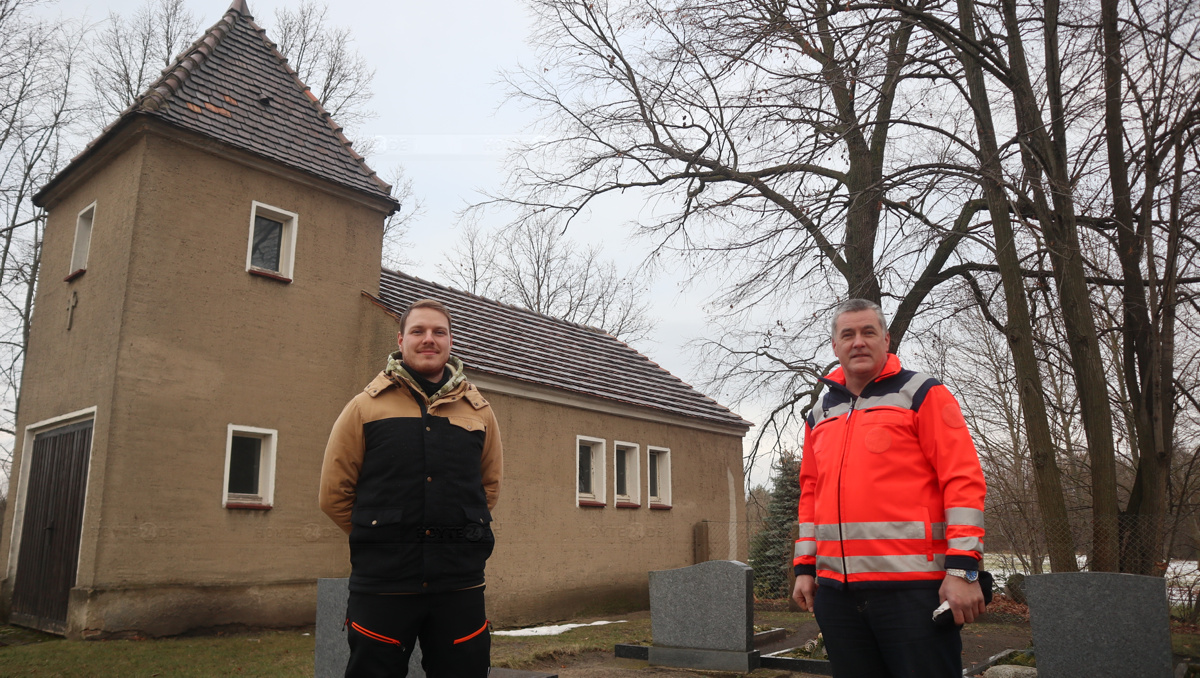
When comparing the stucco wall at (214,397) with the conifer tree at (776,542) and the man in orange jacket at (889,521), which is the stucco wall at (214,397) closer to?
the man in orange jacket at (889,521)

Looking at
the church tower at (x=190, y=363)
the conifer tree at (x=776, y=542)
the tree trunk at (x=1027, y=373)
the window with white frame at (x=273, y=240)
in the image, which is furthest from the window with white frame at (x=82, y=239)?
the conifer tree at (x=776, y=542)

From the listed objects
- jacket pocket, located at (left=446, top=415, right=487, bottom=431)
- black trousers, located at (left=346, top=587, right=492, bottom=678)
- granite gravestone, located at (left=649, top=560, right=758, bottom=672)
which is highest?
jacket pocket, located at (left=446, top=415, right=487, bottom=431)

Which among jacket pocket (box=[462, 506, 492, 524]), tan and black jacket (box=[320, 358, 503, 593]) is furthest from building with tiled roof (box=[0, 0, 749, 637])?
jacket pocket (box=[462, 506, 492, 524])

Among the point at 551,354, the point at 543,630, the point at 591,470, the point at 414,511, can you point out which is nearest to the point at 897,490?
the point at 414,511

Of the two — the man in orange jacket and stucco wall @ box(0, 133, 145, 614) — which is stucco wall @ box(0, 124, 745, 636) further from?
the man in orange jacket

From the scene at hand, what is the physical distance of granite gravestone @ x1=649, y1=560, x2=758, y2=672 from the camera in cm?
859

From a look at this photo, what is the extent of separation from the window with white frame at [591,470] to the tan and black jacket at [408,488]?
11.5 metres

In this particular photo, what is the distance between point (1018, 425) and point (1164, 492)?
30.2ft

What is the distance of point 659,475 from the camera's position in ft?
57.6

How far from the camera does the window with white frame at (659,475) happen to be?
17.3 metres

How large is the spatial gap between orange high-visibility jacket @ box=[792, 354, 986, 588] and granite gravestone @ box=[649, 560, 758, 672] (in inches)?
199

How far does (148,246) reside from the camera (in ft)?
36.7

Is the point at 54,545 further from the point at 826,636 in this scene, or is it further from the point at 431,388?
the point at 826,636

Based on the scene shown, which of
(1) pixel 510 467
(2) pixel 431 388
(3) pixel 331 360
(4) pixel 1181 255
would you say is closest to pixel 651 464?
(1) pixel 510 467
